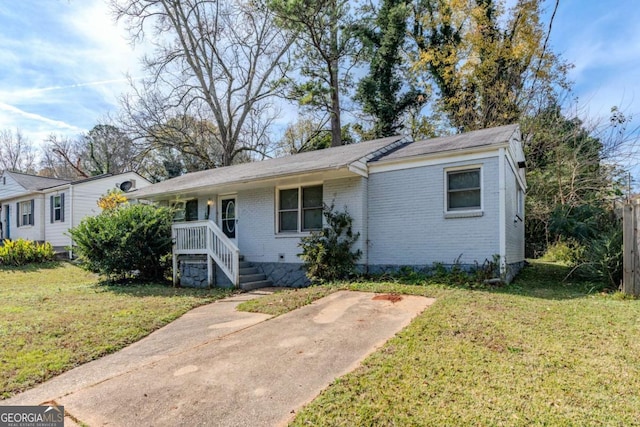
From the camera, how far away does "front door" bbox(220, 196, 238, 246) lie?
11.7 meters

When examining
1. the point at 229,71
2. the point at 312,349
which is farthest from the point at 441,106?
the point at 312,349

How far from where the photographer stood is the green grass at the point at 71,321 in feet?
13.5

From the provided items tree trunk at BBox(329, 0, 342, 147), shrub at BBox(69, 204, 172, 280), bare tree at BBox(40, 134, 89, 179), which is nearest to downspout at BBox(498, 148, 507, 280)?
shrub at BBox(69, 204, 172, 280)

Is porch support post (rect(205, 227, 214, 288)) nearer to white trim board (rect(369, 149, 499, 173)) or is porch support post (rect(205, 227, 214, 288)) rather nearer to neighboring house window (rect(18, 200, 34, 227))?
white trim board (rect(369, 149, 499, 173))

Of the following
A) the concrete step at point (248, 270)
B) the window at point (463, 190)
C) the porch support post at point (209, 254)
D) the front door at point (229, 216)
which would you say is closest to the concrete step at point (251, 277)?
the concrete step at point (248, 270)

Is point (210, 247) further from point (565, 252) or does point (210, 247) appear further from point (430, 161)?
point (565, 252)

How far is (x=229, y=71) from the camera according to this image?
79.4 ft

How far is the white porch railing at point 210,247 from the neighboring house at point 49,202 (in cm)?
901

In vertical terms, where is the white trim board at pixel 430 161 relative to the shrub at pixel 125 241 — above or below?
above

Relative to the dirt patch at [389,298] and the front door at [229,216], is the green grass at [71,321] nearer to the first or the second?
the front door at [229,216]

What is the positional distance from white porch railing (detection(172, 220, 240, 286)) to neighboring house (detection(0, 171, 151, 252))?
9.01m

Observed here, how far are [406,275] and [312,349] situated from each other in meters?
4.91

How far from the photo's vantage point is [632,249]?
256 inches

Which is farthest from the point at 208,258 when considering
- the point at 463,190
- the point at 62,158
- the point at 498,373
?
the point at 62,158
